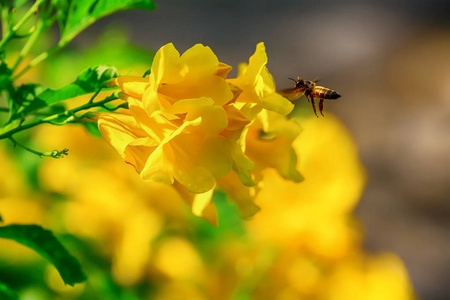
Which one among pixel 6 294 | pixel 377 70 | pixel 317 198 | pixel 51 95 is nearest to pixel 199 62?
pixel 51 95

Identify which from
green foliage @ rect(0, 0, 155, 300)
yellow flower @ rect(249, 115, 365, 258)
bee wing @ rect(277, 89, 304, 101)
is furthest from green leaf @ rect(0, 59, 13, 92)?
yellow flower @ rect(249, 115, 365, 258)

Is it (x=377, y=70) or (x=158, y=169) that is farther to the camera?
(x=377, y=70)

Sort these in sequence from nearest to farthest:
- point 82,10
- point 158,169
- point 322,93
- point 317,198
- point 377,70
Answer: point 158,169
point 82,10
point 322,93
point 317,198
point 377,70

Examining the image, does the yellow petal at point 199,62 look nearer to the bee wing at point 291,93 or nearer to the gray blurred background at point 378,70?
the bee wing at point 291,93

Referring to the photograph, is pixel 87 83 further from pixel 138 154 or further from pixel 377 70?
pixel 377 70

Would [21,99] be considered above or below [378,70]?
above
